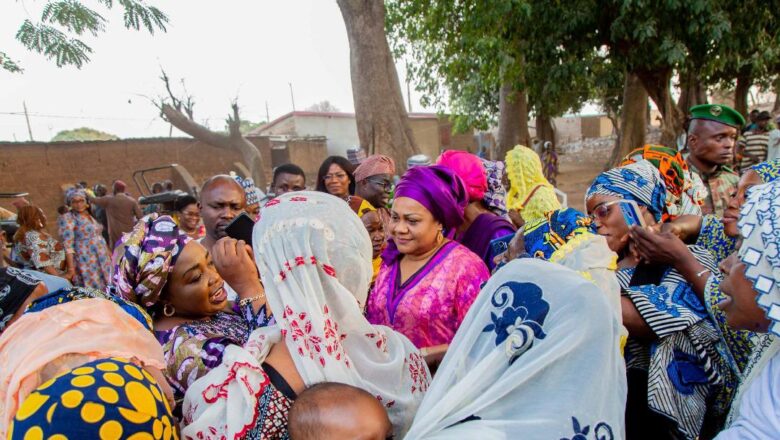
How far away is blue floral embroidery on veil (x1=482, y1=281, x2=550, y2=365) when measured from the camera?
3.90 feet

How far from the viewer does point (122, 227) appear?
855 centimetres

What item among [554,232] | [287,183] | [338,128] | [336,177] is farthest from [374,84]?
[338,128]

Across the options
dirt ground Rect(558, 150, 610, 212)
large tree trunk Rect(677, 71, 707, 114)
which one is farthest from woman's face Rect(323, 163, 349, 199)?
large tree trunk Rect(677, 71, 707, 114)

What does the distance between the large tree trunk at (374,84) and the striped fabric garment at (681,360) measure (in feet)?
16.6

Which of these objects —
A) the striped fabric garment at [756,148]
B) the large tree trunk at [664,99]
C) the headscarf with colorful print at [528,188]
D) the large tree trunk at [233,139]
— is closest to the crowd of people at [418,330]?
the headscarf with colorful print at [528,188]

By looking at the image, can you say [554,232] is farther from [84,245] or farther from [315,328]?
[84,245]

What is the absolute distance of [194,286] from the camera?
2.06 m

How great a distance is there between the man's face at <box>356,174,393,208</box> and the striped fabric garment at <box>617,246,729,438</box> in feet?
9.49

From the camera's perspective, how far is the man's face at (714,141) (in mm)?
3529

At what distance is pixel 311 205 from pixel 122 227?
8.30 metres

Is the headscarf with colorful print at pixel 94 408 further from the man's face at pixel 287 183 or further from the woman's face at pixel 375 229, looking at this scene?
the man's face at pixel 287 183

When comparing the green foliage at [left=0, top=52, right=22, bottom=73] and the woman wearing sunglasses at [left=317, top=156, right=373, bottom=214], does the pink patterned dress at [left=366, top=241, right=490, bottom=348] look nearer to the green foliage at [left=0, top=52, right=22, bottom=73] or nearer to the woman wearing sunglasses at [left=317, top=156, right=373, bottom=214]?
the woman wearing sunglasses at [left=317, top=156, right=373, bottom=214]

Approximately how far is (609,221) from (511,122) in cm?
999

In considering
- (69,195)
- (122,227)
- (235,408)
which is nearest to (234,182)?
(235,408)
